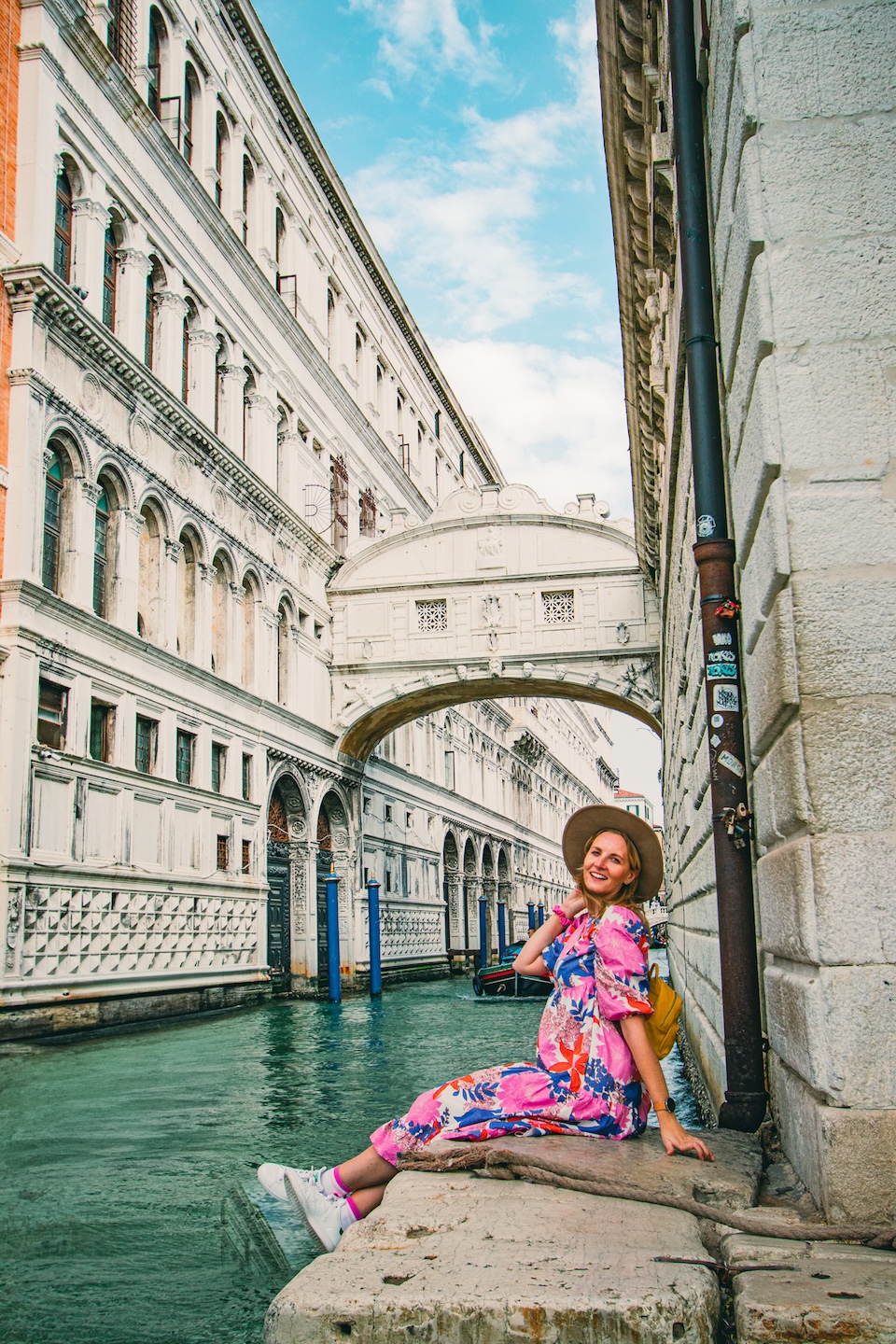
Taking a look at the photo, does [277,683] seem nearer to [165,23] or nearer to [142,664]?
[142,664]

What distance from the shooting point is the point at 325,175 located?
74.8ft

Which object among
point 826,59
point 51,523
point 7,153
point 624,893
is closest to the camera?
point 826,59

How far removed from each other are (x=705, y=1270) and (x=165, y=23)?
17455 millimetres

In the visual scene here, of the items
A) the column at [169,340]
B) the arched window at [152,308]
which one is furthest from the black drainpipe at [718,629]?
the arched window at [152,308]

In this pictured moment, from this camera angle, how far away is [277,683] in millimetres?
19562

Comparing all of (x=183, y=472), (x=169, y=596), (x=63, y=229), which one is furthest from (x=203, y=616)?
(x=63, y=229)

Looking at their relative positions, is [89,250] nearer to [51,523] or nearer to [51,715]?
[51,523]

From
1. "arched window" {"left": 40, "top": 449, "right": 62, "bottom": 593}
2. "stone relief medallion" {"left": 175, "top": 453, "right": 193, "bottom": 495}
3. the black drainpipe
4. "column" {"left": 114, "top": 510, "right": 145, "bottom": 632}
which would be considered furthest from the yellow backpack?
"stone relief medallion" {"left": 175, "top": 453, "right": 193, "bottom": 495}

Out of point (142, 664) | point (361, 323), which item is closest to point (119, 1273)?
point (142, 664)

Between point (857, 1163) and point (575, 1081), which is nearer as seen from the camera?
point (857, 1163)

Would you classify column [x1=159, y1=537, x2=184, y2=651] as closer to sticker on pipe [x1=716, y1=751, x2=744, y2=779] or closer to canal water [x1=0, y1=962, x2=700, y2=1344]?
canal water [x1=0, y1=962, x2=700, y2=1344]

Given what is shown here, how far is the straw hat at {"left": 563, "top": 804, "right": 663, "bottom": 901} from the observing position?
12.7 feet

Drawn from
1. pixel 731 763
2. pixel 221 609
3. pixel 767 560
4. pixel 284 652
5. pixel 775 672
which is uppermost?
pixel 221 609

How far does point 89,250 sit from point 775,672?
12407mm
